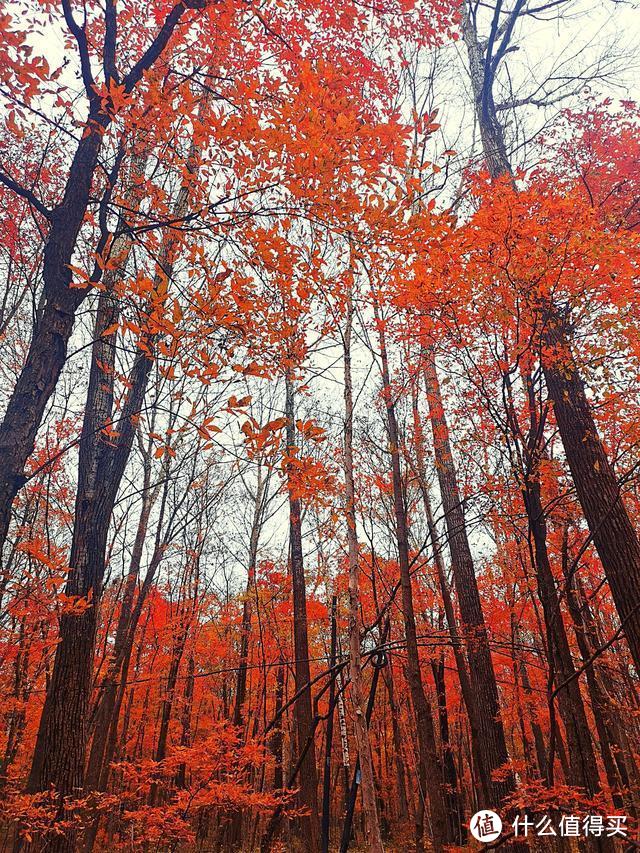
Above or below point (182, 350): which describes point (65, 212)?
above

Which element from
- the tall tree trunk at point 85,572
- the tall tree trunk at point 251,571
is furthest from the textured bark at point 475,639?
the tall tree trunk at point 251,571

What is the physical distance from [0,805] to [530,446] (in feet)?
20.8

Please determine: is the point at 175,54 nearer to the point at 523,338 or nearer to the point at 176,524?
the point at 523,338

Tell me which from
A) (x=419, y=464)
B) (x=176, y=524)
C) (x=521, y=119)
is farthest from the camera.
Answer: (x=176, y=524)

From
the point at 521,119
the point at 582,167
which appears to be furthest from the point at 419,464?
the point at 521,119

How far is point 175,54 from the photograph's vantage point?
4102mm

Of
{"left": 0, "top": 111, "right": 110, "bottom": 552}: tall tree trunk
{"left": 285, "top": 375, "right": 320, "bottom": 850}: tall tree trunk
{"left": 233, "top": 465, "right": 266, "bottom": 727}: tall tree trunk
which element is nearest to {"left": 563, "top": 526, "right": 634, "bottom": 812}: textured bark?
{"left": 285, "top": 375, "right": 320, "bottom": 850}: tall tree trunk

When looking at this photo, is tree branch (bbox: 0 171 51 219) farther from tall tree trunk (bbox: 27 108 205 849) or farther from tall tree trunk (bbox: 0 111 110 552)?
tall tree trunk (bbox: 27 108 205 849)

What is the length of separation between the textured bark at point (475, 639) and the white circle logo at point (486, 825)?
372mm

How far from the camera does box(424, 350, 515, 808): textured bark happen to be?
557cm

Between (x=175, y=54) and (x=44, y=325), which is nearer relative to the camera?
(x=44, y=325)

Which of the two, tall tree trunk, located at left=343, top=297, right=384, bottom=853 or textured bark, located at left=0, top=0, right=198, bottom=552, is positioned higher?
textured bark, located at left=0, top=0, right=198, bottom=552

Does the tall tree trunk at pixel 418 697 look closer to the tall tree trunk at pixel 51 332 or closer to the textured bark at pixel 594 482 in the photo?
the textured bark at pixel 594 482

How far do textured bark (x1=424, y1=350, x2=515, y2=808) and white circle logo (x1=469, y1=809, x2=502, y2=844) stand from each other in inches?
14.6
